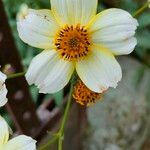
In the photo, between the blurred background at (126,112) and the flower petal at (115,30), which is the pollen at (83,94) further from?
the blurred background at (126,112)

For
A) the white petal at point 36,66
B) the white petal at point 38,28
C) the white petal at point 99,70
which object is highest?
the white petal at point 38,28

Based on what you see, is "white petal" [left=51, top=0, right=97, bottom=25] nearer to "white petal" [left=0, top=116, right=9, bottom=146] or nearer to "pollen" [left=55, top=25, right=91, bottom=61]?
"pollen" [left=55, top=25, right=91, bottom=61]

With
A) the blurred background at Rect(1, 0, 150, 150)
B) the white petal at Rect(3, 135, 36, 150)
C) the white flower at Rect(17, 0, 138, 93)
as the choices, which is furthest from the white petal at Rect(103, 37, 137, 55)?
the blurred background at Rect(1, 0, 150, 150)

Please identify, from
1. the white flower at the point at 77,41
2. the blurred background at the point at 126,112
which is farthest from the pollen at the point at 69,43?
the blurred background at the point at 126,112

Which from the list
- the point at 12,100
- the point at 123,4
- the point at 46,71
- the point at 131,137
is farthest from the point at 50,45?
the point at 131,137

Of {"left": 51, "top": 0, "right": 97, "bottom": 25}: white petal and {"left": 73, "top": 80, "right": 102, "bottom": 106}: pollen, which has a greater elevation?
{"left": 51, "top": 0, "right": 97, "bottom": 25}: white petal

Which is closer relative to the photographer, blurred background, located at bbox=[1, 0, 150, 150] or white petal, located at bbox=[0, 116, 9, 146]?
white petal, located at bbox=[0, 116, 9, 146]
